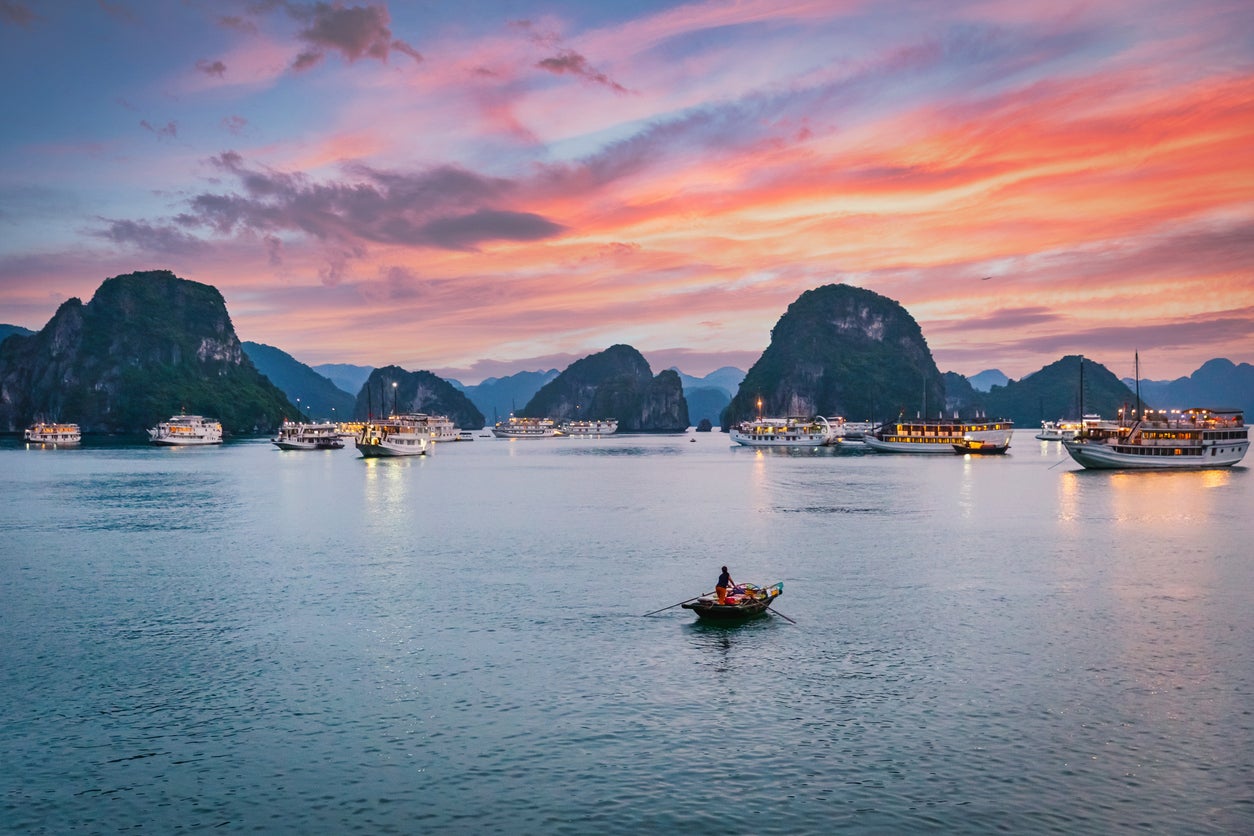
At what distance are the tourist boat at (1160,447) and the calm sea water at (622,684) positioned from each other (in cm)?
7987

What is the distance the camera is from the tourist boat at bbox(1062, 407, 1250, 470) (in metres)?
154

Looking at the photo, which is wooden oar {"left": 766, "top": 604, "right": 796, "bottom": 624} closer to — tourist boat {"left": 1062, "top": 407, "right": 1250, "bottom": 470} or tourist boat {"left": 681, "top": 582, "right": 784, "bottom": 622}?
tourist boat {"left": 681, "top": 582, "right": 784, "bottom": 622}

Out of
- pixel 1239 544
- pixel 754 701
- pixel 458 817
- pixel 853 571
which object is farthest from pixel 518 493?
pixel 458 817

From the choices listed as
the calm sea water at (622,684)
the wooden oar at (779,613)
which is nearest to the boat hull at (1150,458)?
the calm sea water at (622,684)

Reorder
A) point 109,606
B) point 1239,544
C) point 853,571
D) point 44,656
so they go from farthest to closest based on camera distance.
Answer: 1. point 1239,544
2. point 853,571
3. point 109,606
4. point 44,656

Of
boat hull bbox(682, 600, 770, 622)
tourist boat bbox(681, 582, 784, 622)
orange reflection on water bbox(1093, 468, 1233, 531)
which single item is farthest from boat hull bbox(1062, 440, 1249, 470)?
boat hull bbox(682, 600, 770, 622)

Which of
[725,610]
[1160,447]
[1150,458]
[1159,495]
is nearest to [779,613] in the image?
[725,610]

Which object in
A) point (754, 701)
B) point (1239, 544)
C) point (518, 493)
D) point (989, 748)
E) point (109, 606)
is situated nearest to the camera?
point (989, 748)

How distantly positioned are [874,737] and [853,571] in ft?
106

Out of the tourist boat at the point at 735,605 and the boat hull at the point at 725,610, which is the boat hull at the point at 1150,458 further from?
the boat hull at the point at 725,610

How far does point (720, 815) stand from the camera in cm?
2395

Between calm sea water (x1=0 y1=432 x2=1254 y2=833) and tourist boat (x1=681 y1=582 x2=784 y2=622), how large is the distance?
1.01m

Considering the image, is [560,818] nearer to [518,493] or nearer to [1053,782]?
[1053,782]

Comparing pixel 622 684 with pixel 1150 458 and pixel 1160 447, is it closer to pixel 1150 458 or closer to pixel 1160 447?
pixel 1150 458
